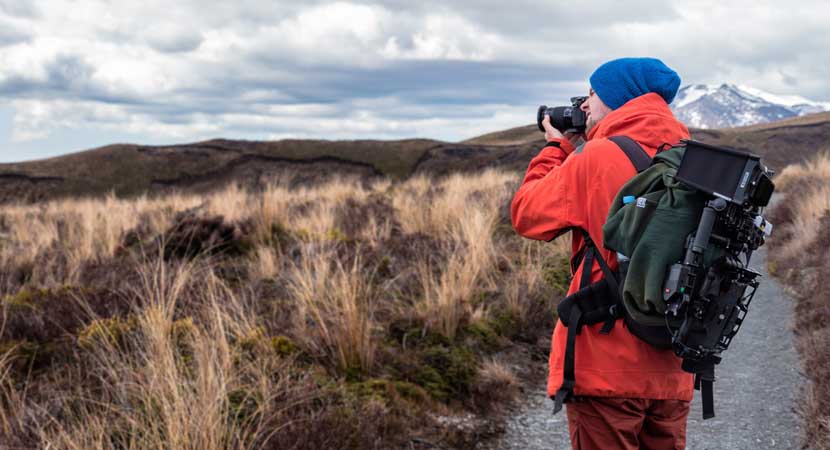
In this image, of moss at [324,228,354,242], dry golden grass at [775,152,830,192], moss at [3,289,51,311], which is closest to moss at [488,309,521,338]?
moss at [324,228,354,242]

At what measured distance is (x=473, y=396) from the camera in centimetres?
451

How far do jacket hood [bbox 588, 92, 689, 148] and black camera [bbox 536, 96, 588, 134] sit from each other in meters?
0.33

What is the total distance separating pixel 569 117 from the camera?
2619 mm

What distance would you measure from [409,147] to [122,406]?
34389 millimetres

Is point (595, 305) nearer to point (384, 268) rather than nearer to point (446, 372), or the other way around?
point (446, 372)

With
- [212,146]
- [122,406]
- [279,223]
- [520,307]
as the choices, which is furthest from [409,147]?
[122,406]

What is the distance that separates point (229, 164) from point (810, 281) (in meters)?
27.7

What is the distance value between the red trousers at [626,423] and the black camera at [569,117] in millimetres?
1050

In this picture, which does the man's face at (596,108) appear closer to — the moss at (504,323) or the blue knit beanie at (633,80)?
the blue knit beanie at (633,80)

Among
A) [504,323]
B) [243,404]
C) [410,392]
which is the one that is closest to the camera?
[243,404]

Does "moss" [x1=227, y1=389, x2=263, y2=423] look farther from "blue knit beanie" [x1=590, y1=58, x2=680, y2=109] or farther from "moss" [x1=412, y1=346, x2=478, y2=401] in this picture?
"blue knit beanie" [x1=590, y1=58, x2=680, y2=109]

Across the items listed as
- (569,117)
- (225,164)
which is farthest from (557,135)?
(225,164)

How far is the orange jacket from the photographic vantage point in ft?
6.93

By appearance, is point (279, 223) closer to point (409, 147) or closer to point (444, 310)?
point (444, 310)
